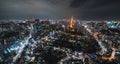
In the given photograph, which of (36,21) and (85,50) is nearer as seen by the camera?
(85,50)

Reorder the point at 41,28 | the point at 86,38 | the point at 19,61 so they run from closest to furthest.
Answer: the point at 19,61 < the point at 86,38 < the point at 41,28

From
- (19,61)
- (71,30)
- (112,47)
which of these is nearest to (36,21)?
(71,30)

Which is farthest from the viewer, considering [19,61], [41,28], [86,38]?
[41,28]

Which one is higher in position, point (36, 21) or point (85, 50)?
point (36, 21)

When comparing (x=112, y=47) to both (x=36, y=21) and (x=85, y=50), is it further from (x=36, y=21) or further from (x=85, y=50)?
(x=36, y=21)

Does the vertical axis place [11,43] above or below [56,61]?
above

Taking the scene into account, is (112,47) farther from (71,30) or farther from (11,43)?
(11,43)

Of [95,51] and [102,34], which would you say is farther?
[102,34]

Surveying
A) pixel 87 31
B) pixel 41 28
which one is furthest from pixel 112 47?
pixel 41 28

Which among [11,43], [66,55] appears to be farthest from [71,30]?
[11,43]
